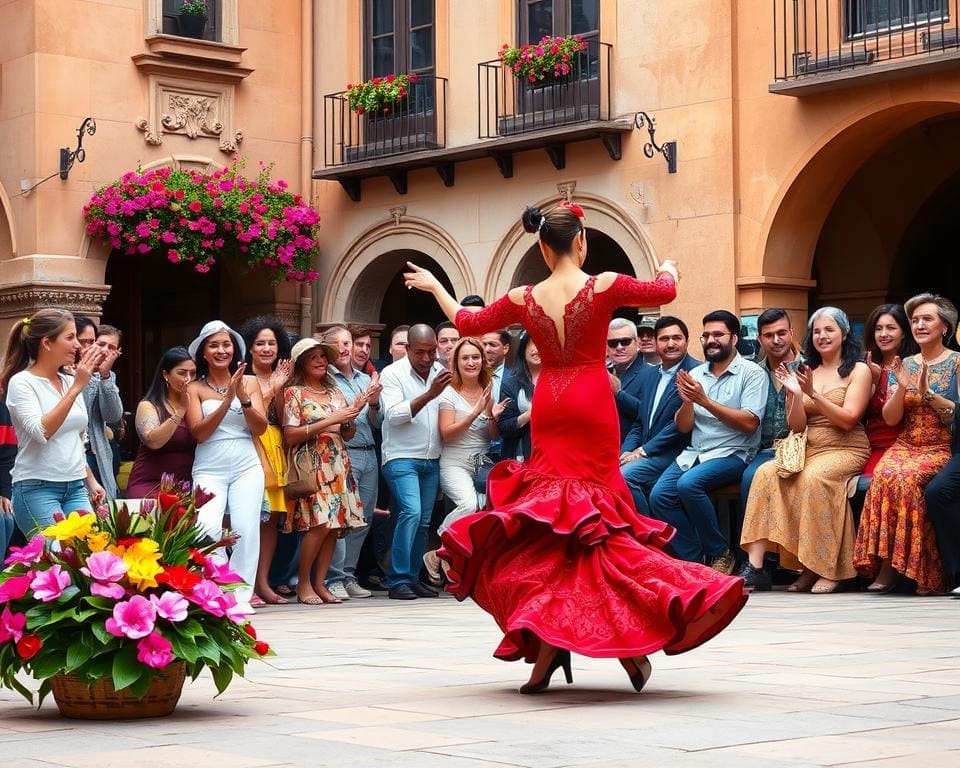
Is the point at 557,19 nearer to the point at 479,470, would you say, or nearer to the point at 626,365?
the point at 626,365

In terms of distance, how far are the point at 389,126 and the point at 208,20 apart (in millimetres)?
2518

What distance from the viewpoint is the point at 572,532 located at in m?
6.59

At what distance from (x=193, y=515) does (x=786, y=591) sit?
264 inches

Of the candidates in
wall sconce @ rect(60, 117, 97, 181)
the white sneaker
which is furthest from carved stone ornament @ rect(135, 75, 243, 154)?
the white sneaker

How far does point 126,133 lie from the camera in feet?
67.0

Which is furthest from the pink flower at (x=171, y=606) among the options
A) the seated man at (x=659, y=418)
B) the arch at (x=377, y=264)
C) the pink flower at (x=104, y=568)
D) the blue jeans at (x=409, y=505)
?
the arch at (x=377, y=264)

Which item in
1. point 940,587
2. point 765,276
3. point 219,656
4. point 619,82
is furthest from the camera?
point 619,82

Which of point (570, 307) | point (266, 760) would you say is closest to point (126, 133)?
point (570, 307)

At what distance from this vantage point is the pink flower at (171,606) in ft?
19.6

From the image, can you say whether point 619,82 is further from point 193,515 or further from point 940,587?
point 193,515

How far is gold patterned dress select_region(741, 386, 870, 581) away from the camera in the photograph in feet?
38.8

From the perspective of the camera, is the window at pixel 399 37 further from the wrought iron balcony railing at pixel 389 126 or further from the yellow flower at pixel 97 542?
the yellow flower at pixel 97 542

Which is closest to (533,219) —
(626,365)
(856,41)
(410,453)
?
(410,453)

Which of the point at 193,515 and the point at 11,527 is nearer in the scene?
the point at 193,515
